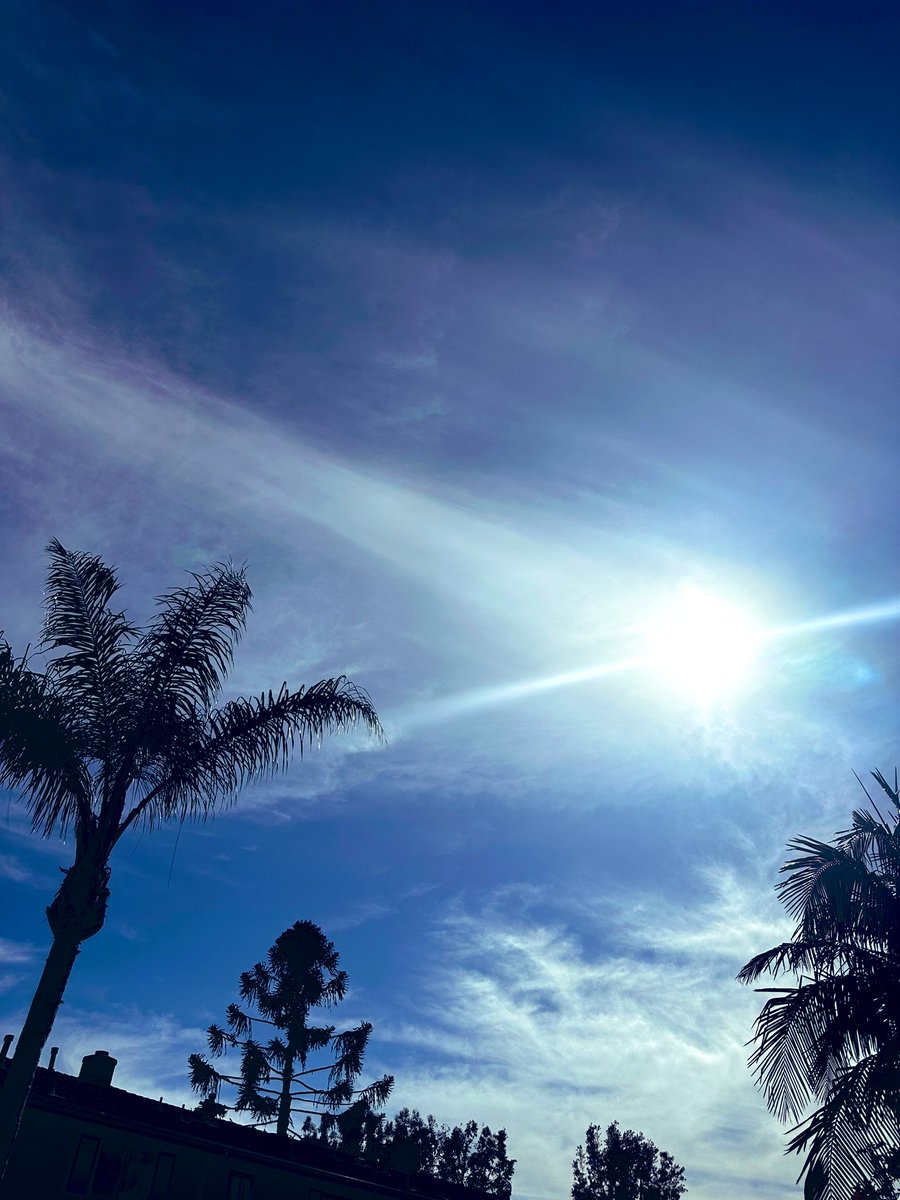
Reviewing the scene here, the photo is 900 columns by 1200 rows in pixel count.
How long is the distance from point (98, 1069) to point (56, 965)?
17422mm

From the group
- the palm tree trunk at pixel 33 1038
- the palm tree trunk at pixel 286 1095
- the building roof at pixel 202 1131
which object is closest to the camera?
the palm tree trunk at pixel 33 1038

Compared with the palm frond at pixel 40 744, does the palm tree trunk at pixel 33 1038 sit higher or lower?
lower

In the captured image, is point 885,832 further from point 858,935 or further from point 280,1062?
point 280,1062

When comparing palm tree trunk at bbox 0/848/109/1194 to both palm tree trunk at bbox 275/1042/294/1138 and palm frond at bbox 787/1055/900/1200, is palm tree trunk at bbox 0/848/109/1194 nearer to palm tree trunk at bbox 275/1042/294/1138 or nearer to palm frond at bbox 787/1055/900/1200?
palm frond at bbox 787/1055/900/1200

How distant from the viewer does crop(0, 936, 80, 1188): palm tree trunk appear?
12.2 m

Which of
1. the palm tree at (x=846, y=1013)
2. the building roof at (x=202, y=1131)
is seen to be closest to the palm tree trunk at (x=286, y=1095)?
the building roof at (x=202, y=1131)

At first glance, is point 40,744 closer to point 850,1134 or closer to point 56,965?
point 56,965

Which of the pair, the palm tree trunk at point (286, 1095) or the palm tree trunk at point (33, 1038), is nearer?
the palm tree trunk at point (33, 1038)

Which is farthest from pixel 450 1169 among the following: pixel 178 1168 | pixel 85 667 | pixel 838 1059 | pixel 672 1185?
pixel 85 667

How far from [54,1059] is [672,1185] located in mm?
55443

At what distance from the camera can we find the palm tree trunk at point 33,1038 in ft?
40.2

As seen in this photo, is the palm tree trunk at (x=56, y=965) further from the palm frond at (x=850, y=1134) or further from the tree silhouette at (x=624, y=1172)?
the tree silhouette at (x=624, y=1172)

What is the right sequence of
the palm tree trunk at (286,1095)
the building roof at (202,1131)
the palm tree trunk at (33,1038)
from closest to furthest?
the palm tree trunk at (33,1038) → the building roof at (202,1131) → the palm tree trunk at (286,1095)

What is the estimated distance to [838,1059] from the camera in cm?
1559
